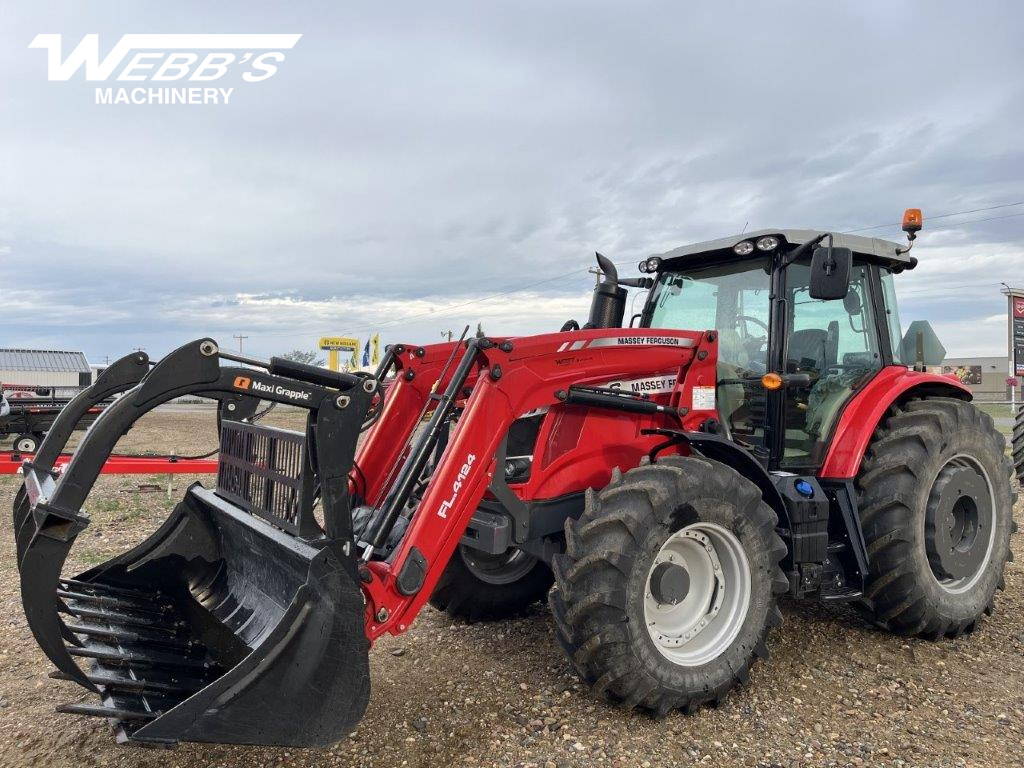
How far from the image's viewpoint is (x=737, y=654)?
140 inches

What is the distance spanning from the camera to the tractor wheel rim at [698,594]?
351cm

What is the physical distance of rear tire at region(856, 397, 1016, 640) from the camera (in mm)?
4203

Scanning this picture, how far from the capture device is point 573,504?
12.2 ft

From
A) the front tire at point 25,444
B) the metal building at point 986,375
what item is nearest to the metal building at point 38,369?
the front tire at point 25,444

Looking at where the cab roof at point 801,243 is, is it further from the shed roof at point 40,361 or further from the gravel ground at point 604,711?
the shed roof at point 40,361

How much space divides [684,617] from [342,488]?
1.87 metres

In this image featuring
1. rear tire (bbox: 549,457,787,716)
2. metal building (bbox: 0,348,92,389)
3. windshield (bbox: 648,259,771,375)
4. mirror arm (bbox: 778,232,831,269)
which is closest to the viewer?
rear tire (bbox: 549,457,787,716)

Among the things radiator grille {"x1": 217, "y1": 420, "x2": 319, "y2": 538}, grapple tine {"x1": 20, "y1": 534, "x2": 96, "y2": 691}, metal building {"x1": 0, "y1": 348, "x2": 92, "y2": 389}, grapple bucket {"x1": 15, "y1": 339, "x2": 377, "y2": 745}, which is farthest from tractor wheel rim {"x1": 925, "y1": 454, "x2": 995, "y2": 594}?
metal building {"x1": 0, "y1": 348, "x2": 92, "y2": 389}

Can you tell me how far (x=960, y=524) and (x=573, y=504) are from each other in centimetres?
272

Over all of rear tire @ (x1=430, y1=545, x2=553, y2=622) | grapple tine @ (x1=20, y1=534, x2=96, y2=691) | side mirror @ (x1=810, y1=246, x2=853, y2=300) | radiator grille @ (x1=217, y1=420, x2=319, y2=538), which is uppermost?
side mirror @ (x1=810, y1=246, x2=853, y2=300)

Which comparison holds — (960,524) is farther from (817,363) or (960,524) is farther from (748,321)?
(748,321)

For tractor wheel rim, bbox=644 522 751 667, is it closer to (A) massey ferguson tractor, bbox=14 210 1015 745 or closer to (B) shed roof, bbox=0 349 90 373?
(A) massey ferguson tractor, bbox=14 210 1015 745

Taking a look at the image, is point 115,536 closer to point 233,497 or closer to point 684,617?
point 233,497

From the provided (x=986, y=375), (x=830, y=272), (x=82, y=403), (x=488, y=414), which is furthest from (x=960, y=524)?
(x=986, y=375)
